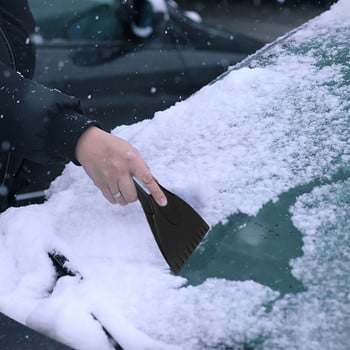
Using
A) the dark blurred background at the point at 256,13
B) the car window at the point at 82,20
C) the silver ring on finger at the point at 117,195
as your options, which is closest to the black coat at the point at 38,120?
the silver ring on finger at the point at 117,195

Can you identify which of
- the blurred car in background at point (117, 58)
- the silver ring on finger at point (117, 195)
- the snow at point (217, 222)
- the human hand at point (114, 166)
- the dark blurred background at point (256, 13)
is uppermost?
the human hand at point (114, 166)

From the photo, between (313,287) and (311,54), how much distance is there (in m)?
0.88

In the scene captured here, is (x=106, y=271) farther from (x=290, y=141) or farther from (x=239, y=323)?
(x=290, y=141)

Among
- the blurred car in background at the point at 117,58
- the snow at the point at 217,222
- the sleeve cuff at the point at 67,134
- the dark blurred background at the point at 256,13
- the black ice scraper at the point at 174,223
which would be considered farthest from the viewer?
the dark blurred background at the point at 256,13

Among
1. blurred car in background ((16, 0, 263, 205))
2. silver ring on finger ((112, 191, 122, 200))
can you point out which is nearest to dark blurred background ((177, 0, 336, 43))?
blurred car in background ((16, 0, 263, 205))

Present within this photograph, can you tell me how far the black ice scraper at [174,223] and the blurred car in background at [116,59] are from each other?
93 cm

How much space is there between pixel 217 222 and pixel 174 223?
0.30 feet

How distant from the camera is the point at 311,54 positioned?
183 cm

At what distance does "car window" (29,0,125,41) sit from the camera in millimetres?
2377

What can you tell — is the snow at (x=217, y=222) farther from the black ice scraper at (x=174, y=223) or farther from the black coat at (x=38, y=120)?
the black coat at (x=38, y=120)

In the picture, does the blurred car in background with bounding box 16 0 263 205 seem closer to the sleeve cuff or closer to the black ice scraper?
the sleeve cuff

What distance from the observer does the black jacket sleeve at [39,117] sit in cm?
142

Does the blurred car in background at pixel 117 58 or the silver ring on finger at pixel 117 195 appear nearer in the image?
the silver ring on finger at pixel 117 195

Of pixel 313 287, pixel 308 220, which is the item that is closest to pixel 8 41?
pixel 308 220
